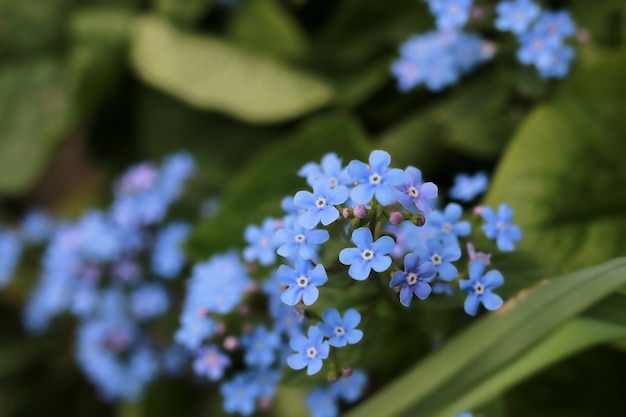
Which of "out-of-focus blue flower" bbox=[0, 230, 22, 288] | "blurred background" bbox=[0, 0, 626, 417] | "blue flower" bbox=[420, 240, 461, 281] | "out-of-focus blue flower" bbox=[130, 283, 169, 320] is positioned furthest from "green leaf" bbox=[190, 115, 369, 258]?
"out-of-focus blue flower" bbox=[0, 230, 22, 288]

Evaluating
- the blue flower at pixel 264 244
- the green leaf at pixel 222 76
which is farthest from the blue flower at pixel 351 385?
the green leaf at pixel 222 76

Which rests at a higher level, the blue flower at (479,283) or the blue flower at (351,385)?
the blue flower at (351,385)

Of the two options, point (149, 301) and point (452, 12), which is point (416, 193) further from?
point (149, 301)

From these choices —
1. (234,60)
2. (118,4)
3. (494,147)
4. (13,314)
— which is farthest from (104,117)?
(494,147)

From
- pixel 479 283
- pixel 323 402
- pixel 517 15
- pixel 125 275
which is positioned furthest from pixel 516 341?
pixel 125 275

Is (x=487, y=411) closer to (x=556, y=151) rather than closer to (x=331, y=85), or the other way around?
(x=556, y=151)

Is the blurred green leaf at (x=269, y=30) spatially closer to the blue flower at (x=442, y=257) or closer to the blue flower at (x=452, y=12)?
the blue flower at (x=452, y=12)
